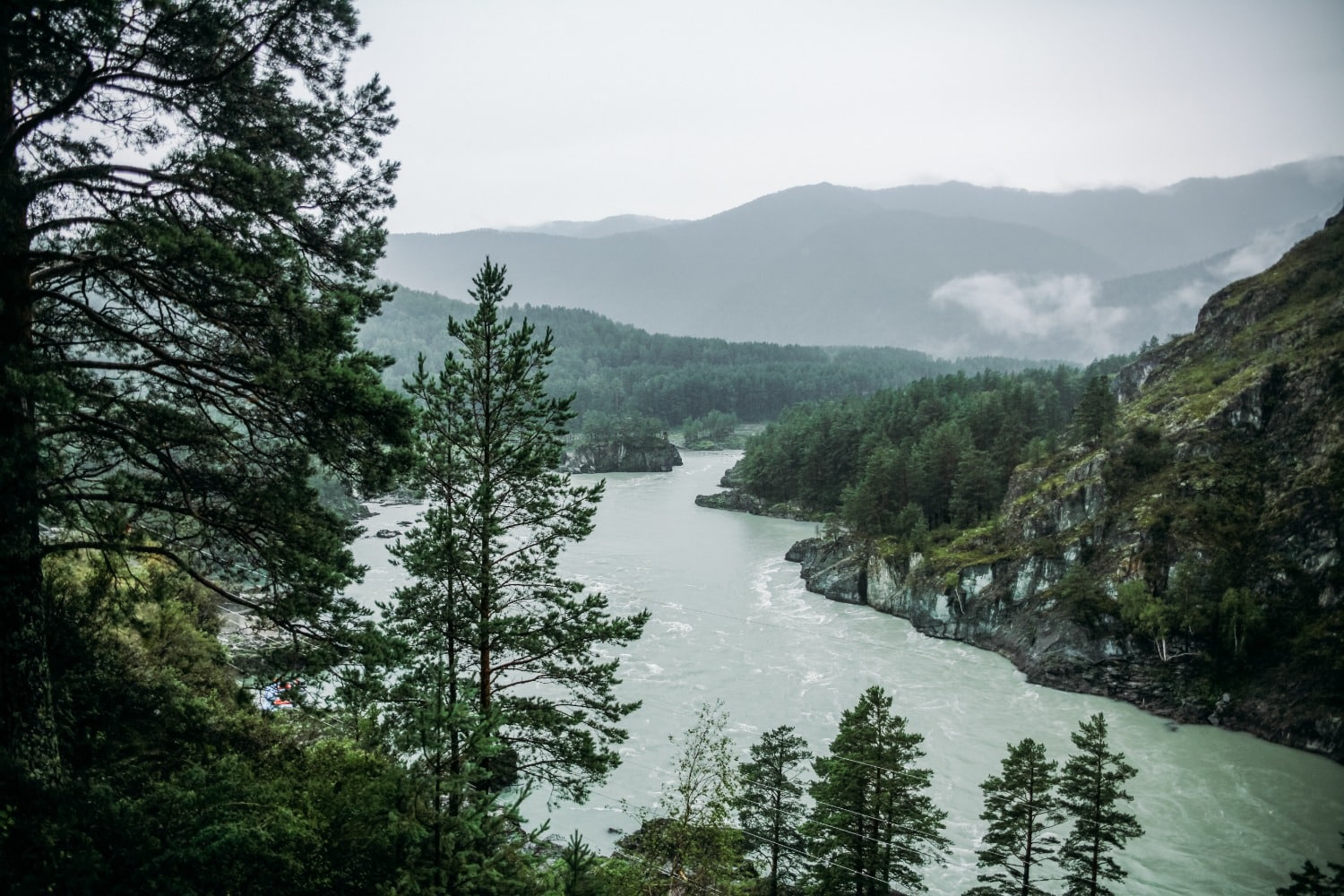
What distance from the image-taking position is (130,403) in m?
5.95

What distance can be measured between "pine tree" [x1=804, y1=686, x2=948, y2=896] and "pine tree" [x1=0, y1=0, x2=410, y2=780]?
12878 millimetres

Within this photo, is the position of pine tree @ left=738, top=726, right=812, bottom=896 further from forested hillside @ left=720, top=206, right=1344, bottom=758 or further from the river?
forested hillside @ left=720, top=206, right=1344, bottom=758

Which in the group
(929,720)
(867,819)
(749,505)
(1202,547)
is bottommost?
(929,720)

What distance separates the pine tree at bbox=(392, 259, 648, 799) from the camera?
9.55 metres

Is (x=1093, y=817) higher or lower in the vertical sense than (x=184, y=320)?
lower

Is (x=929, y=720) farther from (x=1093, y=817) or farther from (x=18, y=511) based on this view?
(x=18, y=511)

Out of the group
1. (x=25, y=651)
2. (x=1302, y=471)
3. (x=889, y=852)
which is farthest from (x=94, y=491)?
(x=1302, y=471)

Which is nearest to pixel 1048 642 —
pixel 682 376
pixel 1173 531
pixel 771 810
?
pixel 1173 531

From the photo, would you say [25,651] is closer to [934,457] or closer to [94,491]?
[94,491]

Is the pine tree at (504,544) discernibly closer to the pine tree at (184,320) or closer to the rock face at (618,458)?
the pine tree at (184,320)

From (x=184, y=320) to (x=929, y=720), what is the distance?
28.0 metres

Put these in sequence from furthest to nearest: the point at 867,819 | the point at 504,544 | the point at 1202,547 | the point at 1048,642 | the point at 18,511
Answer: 1. the point at 1048,642
2. the point at 1202,547
3. the point at 867,819
4. the point at 504,544
5. the point at 18,511

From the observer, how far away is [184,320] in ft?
20.3

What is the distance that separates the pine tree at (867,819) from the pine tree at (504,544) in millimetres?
7819
